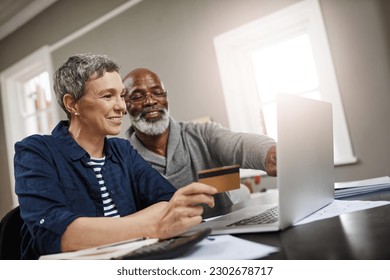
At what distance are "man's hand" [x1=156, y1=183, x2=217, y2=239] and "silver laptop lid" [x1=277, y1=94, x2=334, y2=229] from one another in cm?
10

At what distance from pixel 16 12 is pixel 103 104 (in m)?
0.53

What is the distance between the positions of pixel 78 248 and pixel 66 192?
0.18 meters

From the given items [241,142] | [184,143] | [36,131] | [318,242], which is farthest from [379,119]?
[36,131]

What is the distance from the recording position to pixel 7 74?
1077 millimetres

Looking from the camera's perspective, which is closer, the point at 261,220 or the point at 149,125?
the point at 261,220

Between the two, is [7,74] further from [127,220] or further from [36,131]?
[127,220]

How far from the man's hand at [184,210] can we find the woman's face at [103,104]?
11.0 inches

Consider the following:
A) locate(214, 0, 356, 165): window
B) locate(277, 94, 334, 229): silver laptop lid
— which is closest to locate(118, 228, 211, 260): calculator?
locate(277, 94, 334, 229): silver laptop lid

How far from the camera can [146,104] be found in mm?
1189

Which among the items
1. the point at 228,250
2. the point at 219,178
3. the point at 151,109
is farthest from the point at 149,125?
the point at 228,250

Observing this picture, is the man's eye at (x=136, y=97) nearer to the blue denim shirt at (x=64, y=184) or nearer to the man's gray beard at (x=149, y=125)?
the man's gray beard at (x=149, y=125)

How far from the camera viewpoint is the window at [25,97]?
1050 mm

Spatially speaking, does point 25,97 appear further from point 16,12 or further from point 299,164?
point 299,164

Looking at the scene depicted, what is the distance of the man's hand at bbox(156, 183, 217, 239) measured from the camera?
51 cm
